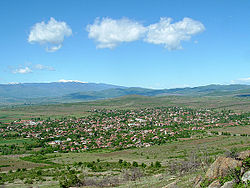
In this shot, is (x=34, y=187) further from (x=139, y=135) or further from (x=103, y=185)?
(x=139, y=135)

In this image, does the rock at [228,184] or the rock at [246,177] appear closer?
the rock at [246,177]

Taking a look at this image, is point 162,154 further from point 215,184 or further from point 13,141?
point 13,141

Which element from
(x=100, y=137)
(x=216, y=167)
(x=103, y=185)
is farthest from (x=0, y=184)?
(x=100, y=137)

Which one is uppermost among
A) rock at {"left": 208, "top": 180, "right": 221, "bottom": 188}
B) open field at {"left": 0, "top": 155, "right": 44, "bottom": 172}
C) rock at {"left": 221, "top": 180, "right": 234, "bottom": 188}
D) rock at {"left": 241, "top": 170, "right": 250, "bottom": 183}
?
rock at {"left": 241, "top": 170, "right": 250, "bottom": 183}

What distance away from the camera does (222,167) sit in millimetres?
10531

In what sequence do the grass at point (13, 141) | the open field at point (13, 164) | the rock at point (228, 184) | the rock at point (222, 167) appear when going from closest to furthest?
the rock at point (228, 184) < the rock at point (222, 167) < the open field at point (13, 164) < the grass at point (13, 141)

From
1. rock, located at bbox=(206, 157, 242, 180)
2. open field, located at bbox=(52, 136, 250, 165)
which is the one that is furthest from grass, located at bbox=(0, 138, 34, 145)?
rock, located at bbox=(206, 157, 242, 180)

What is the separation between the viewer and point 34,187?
22.1 m

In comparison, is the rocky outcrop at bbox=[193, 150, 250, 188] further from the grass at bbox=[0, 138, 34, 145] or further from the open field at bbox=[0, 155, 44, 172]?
the grass at bbox=[0, 138, 34, 145]

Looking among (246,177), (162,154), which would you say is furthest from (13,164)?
(246,177)

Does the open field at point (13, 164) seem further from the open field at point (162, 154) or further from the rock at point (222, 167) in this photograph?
the rock at point (222, 167)

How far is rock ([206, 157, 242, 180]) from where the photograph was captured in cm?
1029

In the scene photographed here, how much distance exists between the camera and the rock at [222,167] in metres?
10.3

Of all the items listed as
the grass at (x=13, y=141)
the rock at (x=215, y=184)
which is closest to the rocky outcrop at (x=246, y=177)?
the rock at (x=215, y=184)
